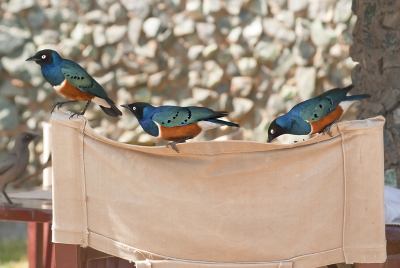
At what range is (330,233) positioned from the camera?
201cm

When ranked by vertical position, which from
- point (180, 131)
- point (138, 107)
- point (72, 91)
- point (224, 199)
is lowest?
point (224, 199)

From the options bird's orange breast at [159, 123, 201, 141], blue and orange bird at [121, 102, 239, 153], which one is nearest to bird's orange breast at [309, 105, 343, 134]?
blue and orange bird at [121, 102, 239, 153]

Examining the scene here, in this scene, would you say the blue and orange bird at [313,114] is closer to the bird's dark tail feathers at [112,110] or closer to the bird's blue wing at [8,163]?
the bird's dark tail feathers at [112,110]

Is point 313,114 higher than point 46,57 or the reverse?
the reverse

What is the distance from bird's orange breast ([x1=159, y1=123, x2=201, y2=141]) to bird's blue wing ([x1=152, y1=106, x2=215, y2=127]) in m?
0.02

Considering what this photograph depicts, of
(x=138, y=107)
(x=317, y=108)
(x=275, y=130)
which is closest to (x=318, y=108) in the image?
(x=317, y=108)

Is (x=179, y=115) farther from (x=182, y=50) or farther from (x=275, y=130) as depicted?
(x=182, y=50)

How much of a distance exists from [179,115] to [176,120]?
26mm

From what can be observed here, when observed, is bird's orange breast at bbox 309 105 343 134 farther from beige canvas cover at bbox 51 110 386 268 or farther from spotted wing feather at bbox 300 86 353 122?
beige canvas cover at bbox 51 110 386 268

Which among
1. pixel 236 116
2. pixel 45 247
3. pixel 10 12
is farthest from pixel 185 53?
pixel 45 247

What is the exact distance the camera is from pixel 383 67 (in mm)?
3691

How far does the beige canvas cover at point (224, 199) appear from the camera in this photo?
1.98 m

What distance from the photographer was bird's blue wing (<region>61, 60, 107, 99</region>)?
253 cm

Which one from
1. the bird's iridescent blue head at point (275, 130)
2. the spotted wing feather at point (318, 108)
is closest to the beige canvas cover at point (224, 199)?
the spotted wing feather at point (318, 108)
